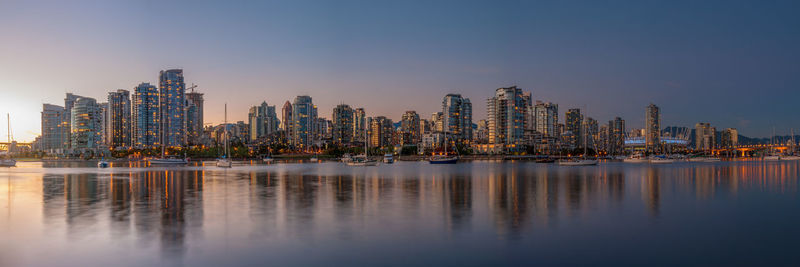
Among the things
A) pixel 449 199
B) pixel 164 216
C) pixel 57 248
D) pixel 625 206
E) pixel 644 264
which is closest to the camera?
pixel 644 264

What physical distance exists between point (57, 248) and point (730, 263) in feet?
73.9

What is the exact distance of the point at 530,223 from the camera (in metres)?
23.6

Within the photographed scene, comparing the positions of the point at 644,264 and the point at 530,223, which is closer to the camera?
the point at 644,264

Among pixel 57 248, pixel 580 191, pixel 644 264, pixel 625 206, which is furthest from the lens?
pixel 580 191

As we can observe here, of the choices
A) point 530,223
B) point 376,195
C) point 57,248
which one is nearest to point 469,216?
point 530,223

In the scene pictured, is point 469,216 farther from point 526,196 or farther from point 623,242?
point 526,196

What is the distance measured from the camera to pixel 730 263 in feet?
53.2

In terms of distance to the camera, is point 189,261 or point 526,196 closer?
point 189,261

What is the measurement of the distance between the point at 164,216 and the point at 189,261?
11446mm

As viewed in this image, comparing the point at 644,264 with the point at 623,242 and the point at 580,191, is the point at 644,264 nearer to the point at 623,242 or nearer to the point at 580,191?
the point at 623,242

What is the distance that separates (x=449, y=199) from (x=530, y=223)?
1241 centimetres

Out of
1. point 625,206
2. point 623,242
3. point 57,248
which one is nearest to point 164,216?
point 57,248

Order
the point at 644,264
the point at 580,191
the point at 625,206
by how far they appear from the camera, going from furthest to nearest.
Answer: the point at 580,191 < the point at 625,206 < the point at 644,264

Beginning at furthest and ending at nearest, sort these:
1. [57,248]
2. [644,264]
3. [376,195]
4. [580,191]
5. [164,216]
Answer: [580,191], [376,195], [164,216], [57,248], [644,264]
